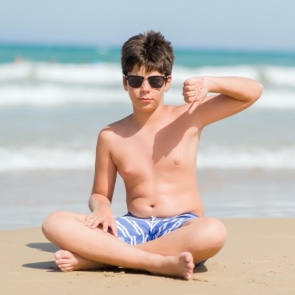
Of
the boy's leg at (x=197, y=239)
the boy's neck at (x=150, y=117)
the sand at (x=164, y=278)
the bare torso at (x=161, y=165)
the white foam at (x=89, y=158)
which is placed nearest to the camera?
the sand at (x=164, y=278)

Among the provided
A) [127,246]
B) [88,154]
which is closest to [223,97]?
[127,246]

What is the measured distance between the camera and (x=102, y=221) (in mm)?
4156

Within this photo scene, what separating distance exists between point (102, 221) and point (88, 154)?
486 cm

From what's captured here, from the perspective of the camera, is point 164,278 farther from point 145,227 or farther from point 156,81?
point 156,81

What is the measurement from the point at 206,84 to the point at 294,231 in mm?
1598

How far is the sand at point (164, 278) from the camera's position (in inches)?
147

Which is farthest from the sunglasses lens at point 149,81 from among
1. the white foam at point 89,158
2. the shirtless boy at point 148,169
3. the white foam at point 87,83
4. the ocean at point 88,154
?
the white foam at point 87,83

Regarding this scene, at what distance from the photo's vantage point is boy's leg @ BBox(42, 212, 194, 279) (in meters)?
4.02

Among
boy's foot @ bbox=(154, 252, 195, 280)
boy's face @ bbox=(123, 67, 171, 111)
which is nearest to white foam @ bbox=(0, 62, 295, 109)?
boy's face @ bbox=(123, 67, 171, 111)

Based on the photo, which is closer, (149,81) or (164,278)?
(164,278)

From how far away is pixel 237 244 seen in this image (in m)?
5.06

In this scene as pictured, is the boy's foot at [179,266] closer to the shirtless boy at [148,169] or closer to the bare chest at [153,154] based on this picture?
the shirtless boy at [148,169]

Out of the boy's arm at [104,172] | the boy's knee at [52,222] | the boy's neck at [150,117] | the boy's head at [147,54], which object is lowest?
the boy's knee at [52,222]

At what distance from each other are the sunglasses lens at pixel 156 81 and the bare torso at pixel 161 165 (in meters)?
0.24
